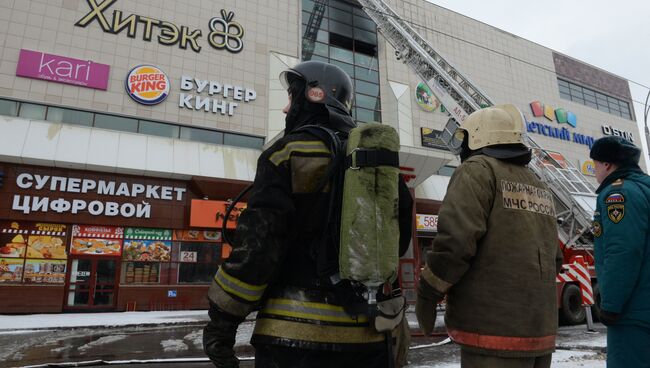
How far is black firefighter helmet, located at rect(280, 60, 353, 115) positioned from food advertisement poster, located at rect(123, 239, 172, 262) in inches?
580

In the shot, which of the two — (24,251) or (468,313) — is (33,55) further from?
(468,313)

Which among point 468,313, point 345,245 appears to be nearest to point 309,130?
point 345,245

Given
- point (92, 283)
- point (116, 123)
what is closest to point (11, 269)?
point (92, 283)

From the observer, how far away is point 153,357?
19.5ft

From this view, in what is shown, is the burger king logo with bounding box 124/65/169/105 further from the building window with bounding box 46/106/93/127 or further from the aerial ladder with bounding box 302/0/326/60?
the aerial ladder with bounding box 302/0/326/60

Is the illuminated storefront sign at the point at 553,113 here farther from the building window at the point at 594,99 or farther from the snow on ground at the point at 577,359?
the snow on ground at the point at 577,359

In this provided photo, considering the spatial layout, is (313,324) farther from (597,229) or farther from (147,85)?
(147,85)

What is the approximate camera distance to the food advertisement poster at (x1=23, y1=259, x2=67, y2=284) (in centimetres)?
1359

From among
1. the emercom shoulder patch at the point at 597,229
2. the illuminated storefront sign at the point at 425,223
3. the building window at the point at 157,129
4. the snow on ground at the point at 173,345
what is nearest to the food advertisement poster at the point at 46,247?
the building window at the point at 157,129

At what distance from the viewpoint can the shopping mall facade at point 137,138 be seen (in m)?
14.0

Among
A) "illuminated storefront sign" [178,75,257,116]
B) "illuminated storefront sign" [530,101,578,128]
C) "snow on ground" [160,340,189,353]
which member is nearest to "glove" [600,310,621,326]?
"snow on ground" [160,340,189,353]

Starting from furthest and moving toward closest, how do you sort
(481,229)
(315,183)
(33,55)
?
(33,55) < (481,229) < (315,183)

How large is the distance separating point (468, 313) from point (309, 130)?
1243 millimetres

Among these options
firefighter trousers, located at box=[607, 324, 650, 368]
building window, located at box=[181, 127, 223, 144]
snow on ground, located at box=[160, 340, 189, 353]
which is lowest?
snow on ground, located at box=[160, 340, 189, 353]
